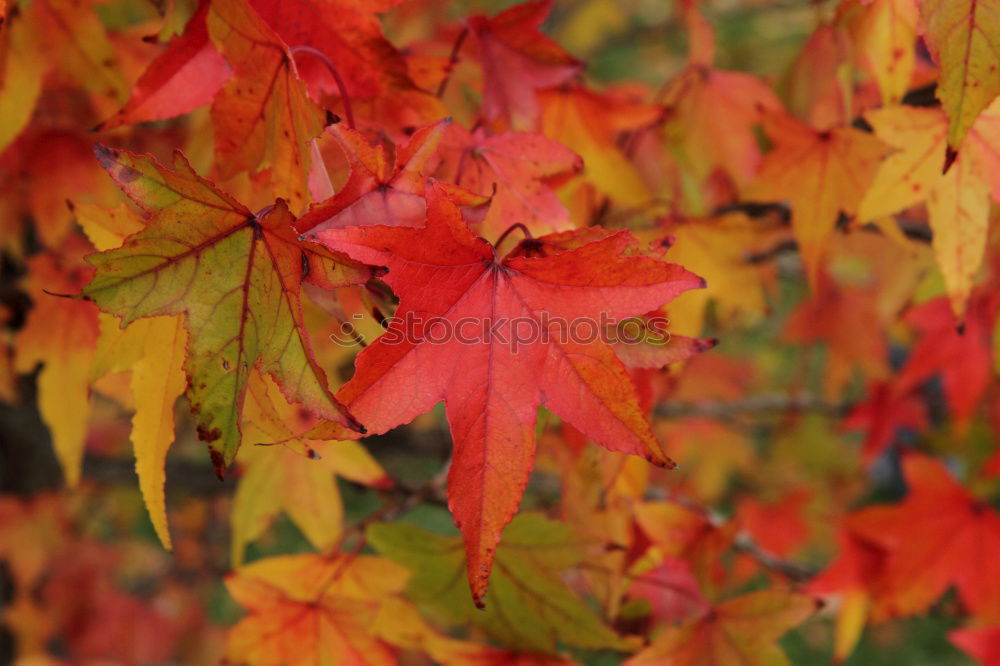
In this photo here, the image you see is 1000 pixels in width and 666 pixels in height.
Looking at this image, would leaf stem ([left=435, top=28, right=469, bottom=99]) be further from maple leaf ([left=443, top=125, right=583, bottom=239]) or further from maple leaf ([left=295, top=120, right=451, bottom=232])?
maple leaf ([left=295, top=120, right=451, bottom=232])

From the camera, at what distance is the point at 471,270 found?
0.61 metres

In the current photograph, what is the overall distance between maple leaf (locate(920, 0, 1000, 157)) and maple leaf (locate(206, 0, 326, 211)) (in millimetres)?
474

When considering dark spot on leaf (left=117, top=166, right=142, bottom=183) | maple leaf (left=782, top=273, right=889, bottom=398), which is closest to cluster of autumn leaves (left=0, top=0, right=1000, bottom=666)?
dark spot on leaf (left=117, top=166, right=142, bottom=183)

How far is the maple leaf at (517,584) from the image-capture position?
861 millimetres

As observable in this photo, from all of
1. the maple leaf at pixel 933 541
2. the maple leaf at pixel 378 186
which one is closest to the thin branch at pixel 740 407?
the maple leaf at pixel 933 541

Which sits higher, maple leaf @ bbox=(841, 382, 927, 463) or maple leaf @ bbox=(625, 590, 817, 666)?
maple leaf @ bbox=(625, 590, 817, 666)

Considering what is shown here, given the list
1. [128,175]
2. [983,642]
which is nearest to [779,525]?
[983,642]

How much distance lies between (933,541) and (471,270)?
1.25 metres

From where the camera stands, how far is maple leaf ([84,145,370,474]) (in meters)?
0.53

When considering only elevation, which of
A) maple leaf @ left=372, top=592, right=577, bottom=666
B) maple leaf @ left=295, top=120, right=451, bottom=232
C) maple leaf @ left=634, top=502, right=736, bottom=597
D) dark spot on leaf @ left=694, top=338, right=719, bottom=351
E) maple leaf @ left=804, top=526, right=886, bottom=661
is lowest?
maple leaf @ left=804, top=526, right=886, bottom=661

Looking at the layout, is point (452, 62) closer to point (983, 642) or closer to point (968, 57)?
point (968, 57)

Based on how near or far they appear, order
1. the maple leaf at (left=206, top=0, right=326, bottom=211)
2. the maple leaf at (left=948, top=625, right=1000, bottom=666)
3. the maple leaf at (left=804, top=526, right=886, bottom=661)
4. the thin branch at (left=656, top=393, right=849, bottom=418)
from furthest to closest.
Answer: the thin branch at (left=656, top=393, right=849, bottom=418), the maple leaf at (left=804, top=526, right=886, bottom=661), the maple leaf at (left=948, top=625, right=1000, bottom=666), the maple leaf at (left=206, top=0, right=326, bottom=211)

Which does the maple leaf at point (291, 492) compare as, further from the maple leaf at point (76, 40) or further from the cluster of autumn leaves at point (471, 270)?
the maple leaf at point (76, 40)

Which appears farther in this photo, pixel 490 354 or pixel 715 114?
pixel 715 114
